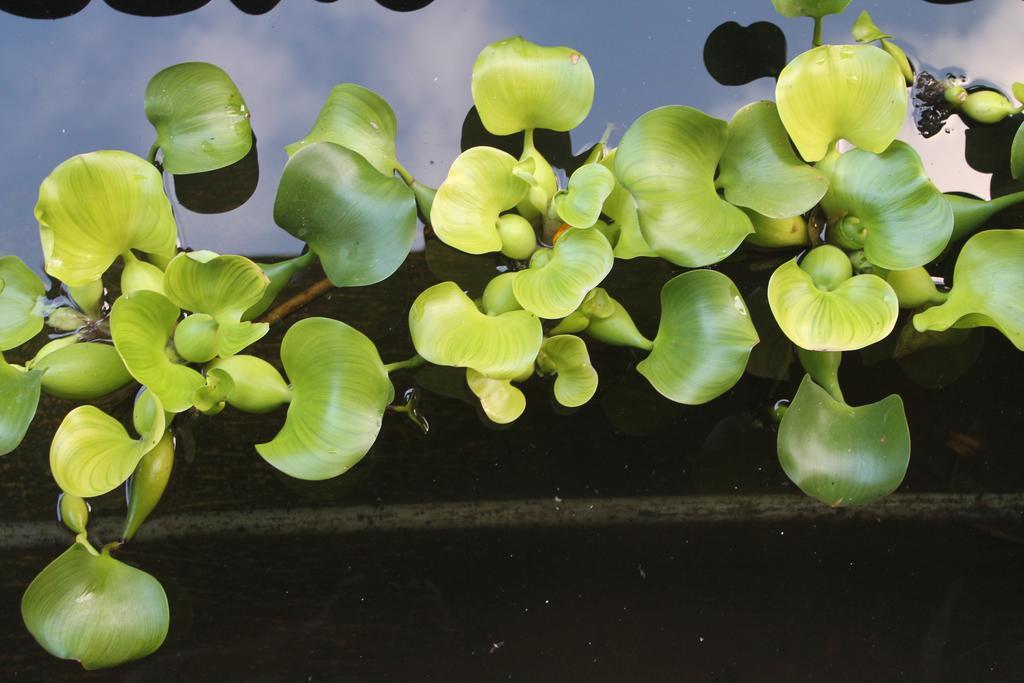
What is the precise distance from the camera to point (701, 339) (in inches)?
37.0

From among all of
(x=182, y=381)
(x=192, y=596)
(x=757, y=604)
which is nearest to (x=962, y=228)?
(x=757, y=604)

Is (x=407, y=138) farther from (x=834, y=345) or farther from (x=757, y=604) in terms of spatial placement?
(x=757, y=604)

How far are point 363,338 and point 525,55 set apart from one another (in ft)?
1.24

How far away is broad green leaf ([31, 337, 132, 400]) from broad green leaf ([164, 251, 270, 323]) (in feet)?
0.43

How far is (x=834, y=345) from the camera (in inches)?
34.7

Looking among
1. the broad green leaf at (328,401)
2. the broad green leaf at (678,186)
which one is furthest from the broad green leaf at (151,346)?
the broad green leaf at (678,186)

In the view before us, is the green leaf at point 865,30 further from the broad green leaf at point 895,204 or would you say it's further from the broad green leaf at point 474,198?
the broad green leaf at point 474,198

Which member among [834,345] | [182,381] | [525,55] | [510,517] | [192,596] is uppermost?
[525,55]

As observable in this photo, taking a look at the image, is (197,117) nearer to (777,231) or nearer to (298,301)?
(298,301)

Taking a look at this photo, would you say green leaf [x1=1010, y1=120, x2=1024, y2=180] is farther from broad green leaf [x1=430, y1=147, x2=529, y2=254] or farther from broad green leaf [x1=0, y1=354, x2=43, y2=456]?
broad green leaf [x1=0, y1=354, x2=43, y2=456]

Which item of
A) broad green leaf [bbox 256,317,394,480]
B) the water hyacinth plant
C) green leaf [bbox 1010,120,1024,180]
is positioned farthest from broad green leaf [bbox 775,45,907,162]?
broad green leaf [bbox 256,317,394,480]

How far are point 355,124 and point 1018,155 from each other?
0.81 meters

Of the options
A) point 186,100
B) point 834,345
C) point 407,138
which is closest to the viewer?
point 834,345

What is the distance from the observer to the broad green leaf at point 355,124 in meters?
1.00
